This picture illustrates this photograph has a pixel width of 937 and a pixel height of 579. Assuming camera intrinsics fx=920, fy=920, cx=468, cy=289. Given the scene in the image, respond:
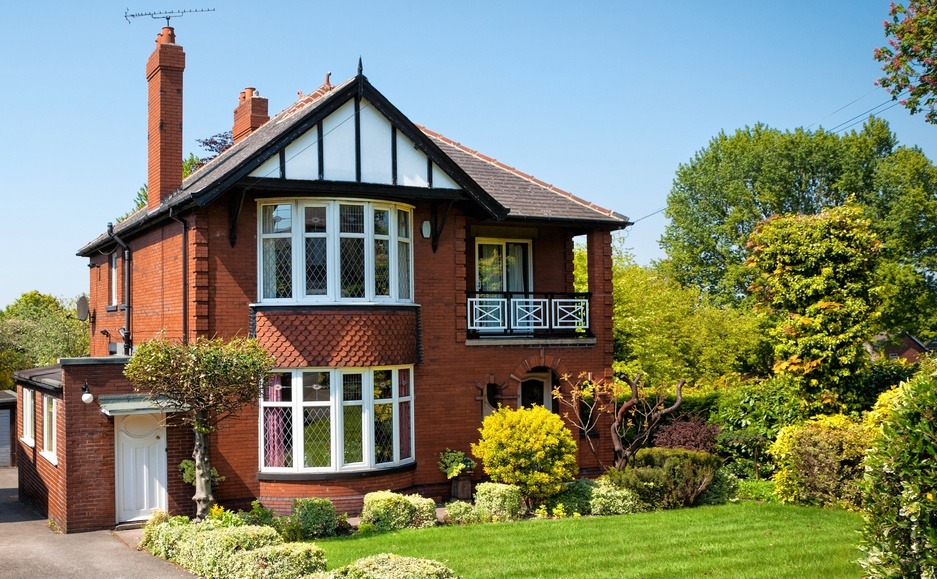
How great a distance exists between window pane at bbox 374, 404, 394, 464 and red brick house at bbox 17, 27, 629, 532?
33 mm

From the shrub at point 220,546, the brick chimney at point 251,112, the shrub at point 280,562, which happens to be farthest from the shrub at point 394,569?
the brick chimney at point 251,112

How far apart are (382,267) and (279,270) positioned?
6.49 feet

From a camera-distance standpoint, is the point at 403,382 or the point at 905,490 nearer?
the point at 905,490

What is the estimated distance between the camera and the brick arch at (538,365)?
2034cm

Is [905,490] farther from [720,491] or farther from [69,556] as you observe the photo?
[69,556]

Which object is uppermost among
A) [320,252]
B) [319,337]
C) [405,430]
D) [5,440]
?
[320,252]

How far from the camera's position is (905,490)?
8953mm

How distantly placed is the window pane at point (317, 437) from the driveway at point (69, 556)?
3647 mm

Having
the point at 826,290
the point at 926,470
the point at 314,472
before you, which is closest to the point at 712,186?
the point at 826,290

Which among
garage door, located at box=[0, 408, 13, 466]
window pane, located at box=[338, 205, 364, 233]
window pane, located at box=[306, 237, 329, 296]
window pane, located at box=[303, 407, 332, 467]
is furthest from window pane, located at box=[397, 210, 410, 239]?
garage door, located at box=[0, 408, 13, 466]

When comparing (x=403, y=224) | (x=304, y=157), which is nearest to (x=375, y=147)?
(x=304, y=157)

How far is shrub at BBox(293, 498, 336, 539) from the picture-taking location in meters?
15.7

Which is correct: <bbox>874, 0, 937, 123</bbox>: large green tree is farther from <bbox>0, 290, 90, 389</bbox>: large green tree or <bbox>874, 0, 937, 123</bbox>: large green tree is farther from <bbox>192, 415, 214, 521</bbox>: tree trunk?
<bbox>0, 290, 90, 389</bbox>: large green tree

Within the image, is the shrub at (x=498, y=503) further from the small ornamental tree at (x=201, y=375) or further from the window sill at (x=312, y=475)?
the small ornamental tree at (x=201, y=375)
